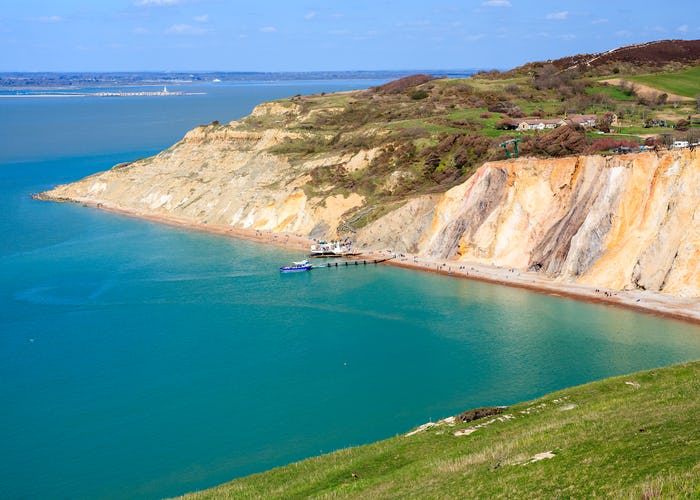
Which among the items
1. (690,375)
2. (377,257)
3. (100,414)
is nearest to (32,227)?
(377,257)

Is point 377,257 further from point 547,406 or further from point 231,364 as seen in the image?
point 547,406

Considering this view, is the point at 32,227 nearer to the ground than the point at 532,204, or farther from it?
nearer to the ground

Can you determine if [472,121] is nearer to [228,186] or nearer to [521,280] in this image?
[228,186]

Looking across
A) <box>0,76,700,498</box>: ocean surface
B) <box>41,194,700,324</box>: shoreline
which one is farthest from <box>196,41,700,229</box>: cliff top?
<box>0,76,700,498</box>: ocean surface

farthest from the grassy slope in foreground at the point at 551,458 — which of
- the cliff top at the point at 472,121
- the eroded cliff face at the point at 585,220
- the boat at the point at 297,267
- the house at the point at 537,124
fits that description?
the house at the point at 537,124

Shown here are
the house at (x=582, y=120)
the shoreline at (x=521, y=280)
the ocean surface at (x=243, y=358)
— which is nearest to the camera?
the ocean surface at (x=243, y=358)

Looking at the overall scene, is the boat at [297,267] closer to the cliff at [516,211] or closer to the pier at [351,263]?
the pier at [351,263]

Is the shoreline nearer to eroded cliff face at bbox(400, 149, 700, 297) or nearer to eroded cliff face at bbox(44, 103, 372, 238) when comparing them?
eroded cliff face at bbox(400, 149, 700, 297)
